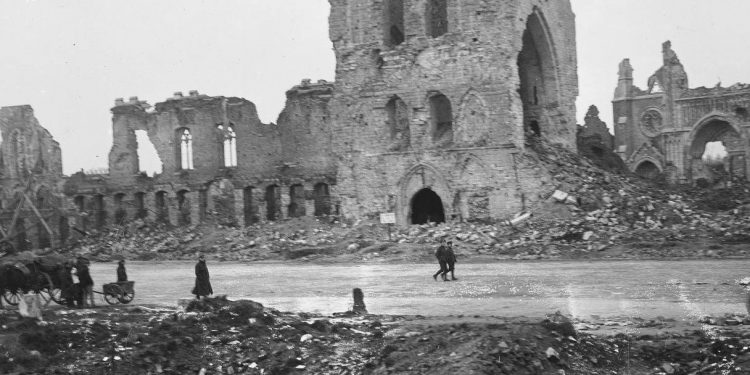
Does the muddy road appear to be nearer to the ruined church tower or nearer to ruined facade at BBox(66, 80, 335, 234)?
the ruined church tower

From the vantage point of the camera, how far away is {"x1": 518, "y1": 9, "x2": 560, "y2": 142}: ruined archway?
35438 millimetres

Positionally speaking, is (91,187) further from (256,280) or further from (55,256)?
(55,256)

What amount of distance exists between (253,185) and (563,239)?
61.5 feet

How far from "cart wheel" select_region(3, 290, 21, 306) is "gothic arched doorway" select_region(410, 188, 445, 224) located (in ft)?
53.2

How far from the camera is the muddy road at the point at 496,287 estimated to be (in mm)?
15164

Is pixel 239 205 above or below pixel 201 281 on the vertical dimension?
→ above

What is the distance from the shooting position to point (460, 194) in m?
31.0

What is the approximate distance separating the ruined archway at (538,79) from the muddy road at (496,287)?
474 inches

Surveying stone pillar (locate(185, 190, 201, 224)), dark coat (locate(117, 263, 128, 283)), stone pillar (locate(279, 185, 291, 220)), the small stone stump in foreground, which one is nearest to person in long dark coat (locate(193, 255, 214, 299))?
dark coat (locate(117, 263, 128, 283))

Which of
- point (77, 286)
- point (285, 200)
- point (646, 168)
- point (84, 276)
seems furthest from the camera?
point (646, 168)

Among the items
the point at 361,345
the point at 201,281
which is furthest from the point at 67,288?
the point at 361,345

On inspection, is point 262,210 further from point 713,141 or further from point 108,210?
point 713,141

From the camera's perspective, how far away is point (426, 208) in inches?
1321

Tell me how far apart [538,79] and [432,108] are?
250 inches
